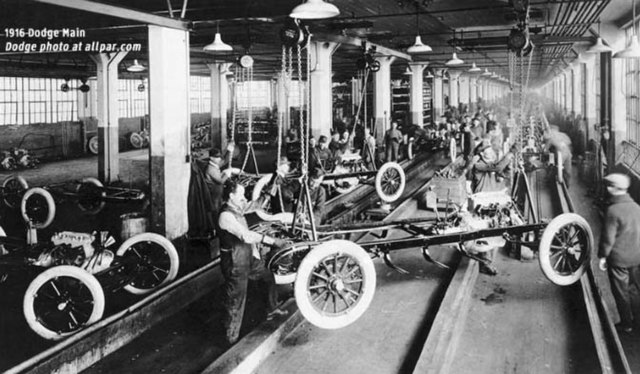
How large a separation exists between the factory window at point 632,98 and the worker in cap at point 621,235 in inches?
353

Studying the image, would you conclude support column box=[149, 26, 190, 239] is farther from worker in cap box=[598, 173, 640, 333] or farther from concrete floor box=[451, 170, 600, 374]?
worker in cap box=[598, 173, 640, 333]

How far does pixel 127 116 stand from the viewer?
2806 centimetres

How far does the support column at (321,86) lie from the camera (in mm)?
15352

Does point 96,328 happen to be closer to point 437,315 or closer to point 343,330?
point 343,330

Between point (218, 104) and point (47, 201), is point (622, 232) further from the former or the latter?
point (218, 104)

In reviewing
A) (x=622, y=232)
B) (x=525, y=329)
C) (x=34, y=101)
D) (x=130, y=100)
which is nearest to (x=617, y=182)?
(x=622, y=232)

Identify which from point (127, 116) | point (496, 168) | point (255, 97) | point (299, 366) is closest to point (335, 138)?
point (496, 168)

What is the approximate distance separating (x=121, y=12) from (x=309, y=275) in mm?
4510

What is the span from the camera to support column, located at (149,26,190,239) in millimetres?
8547

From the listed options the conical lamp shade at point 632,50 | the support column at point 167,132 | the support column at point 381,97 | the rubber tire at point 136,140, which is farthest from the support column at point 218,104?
the conical lamp shade at point 632,50

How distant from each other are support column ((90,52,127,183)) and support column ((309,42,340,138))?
200 inches

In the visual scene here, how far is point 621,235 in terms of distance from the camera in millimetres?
5668

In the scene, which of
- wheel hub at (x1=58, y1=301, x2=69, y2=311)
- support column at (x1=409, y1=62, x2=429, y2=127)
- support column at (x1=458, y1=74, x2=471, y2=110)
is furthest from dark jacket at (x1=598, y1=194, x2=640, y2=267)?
support column at (x1=458, y1=74, x2=471, y2=110)

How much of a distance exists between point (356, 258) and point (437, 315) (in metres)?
1.39
